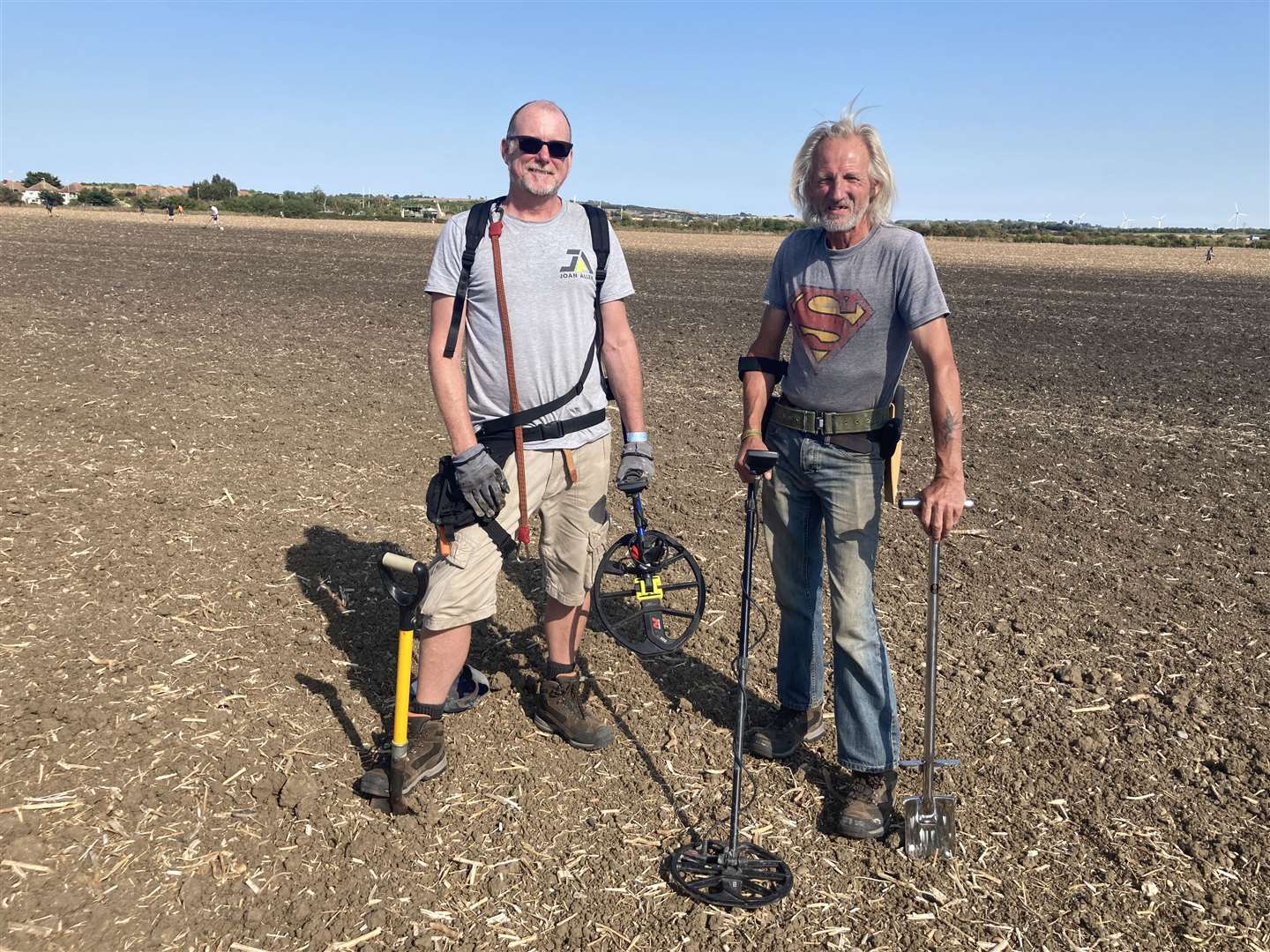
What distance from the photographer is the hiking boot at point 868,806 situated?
389cm

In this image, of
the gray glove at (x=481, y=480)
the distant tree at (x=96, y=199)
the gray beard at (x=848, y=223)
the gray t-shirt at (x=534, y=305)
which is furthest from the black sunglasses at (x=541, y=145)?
the distant tree at (x=96, y=199)

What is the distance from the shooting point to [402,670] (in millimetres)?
3799

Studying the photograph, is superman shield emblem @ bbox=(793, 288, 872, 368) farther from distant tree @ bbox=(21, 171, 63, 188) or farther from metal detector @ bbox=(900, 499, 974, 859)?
distant tree @ bbox=(21, 171, 63, 188)

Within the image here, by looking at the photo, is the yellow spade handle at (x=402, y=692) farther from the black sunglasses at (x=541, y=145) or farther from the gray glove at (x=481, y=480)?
the black sunglasses at (x=541, y=145)

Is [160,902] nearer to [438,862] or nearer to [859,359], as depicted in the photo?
[438,862]

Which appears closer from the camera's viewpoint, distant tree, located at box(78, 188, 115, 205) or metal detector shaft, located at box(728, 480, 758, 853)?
metal detector shaft, located at box(728, 480, 758, 853)

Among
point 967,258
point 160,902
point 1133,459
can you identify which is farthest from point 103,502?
point 967,258

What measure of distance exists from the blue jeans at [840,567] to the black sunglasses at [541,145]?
1433 millimetres

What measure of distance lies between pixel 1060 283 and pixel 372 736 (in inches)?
1351

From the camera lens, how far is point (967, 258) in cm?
5097

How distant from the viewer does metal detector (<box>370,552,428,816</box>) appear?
3.81 m

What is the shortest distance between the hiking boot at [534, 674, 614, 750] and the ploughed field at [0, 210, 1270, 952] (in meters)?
0.09

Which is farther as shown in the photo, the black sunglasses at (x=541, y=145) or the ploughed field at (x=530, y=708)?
the black sunglasses at (x=541, y=145)

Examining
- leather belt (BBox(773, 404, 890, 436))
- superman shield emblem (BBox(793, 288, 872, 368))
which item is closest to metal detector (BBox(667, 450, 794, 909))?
Result: leather belt (BBox(773, 404, 890, 436))
